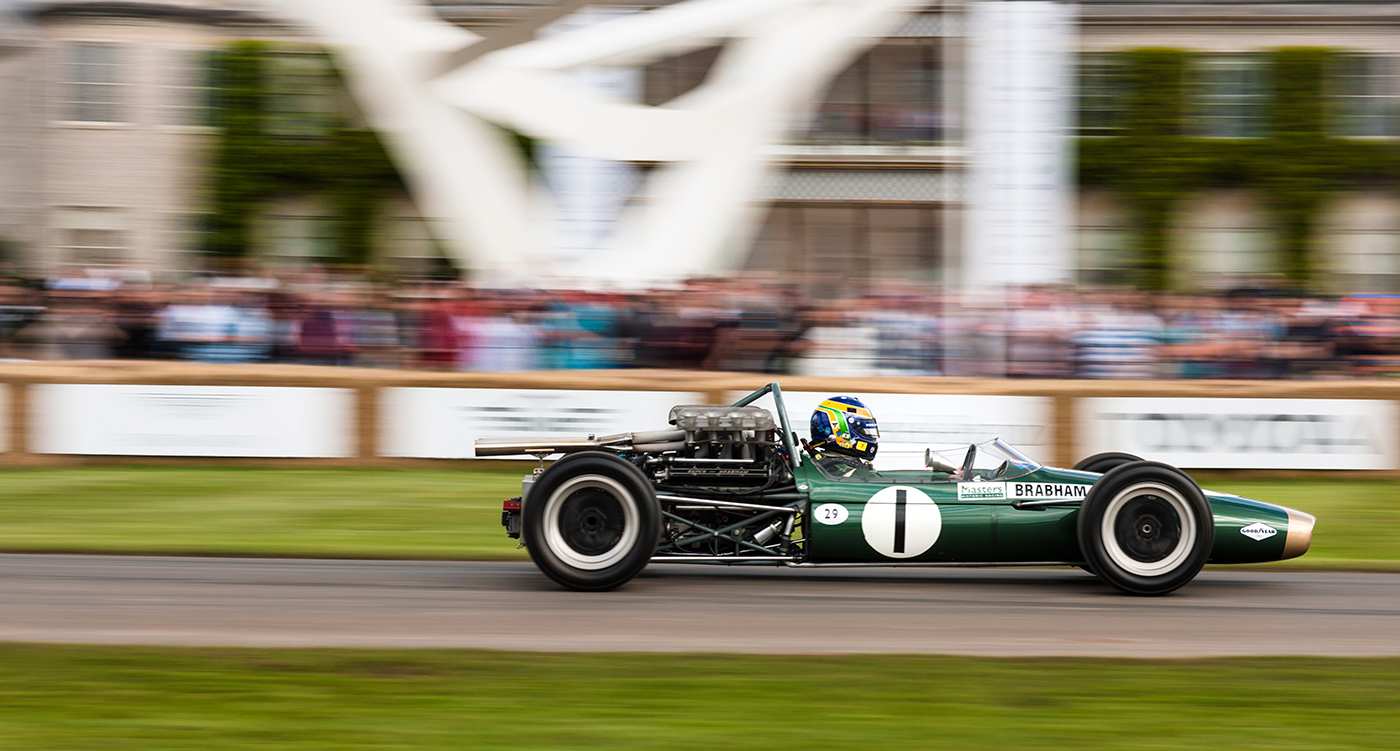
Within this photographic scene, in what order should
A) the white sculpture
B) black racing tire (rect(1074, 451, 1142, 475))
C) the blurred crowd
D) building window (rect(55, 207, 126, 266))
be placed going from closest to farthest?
black racing tire (rect(1074, 451, 1142, 475)), the blurred crowd, the white sculpture, building window (rect(55, 207, 126, 266))

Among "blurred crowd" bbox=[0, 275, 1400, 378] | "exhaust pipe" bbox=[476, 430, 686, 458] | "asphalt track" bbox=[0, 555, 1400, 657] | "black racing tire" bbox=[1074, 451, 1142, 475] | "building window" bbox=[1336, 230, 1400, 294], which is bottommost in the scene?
"asphalt track" bbox=[0, 555, 1400, 657]

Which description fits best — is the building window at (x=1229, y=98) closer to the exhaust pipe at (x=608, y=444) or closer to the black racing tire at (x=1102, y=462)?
the black racing tire at (x=1102, y=462)

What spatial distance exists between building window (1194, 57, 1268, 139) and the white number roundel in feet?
72.1

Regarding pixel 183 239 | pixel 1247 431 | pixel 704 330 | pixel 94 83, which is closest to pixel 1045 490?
pixel 1247 431

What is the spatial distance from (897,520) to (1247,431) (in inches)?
252

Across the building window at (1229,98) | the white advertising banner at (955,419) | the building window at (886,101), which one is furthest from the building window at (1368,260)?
the white advertising banner at (955,419)

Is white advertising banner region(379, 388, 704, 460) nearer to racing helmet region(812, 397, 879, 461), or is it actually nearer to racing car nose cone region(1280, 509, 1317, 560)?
racing helmet region(812, 397, 879, 461)

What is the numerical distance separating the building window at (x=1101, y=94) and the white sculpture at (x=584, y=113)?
34.0 ft

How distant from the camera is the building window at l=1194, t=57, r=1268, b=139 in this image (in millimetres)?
27078

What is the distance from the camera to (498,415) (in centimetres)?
1273

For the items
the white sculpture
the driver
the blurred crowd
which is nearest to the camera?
the driver

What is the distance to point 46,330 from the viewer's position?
47.0 ft

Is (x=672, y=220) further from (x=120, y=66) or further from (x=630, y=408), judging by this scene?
(x=120, y=66)

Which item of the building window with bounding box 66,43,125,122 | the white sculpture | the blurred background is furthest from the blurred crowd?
the building window with bounding box 66,43,125,122
